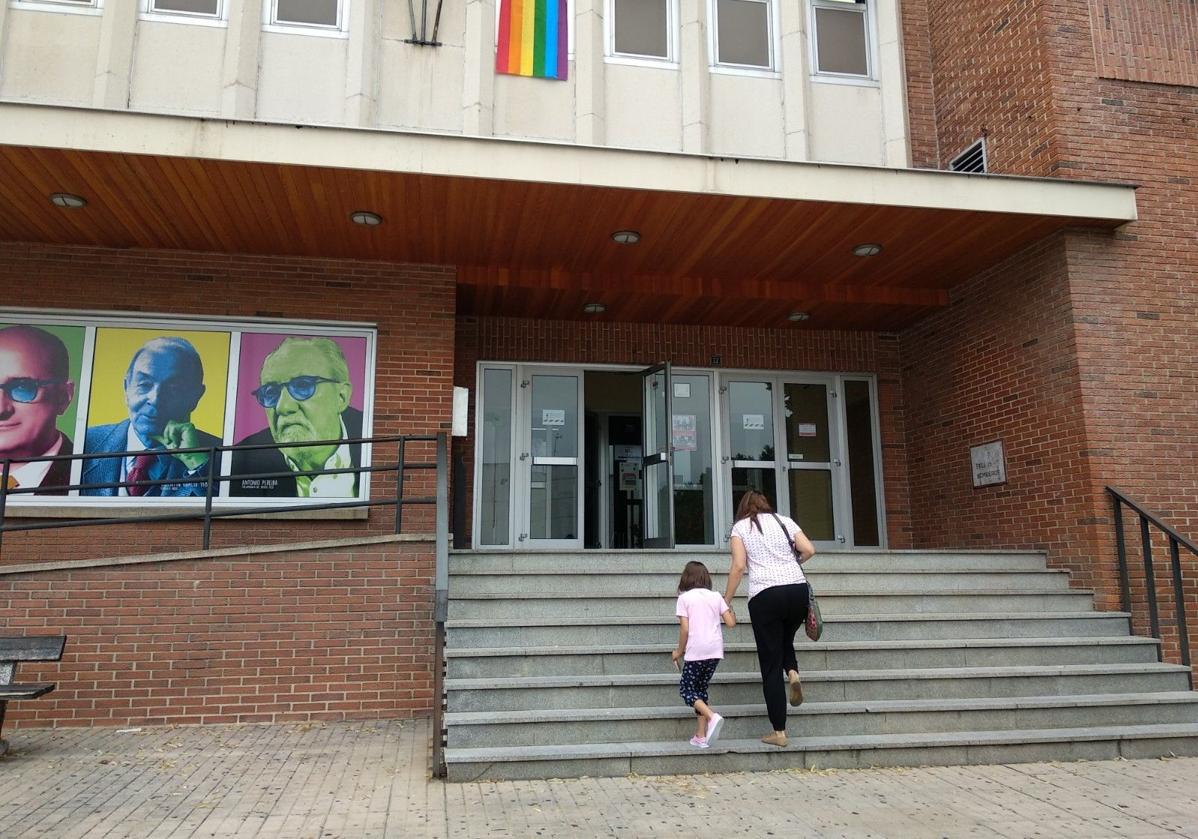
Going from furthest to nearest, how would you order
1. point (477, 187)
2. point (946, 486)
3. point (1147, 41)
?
point (946, 486) < point (1147, 41) < point (477, 187)

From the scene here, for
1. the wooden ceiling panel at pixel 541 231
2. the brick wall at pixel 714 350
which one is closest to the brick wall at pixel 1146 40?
the wooden ceiling panel at pixel 541 231

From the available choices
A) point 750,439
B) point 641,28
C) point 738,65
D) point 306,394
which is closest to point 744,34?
point 738,65

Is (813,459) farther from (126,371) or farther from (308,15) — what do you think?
(126,371)

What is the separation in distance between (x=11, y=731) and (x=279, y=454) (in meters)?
3.16

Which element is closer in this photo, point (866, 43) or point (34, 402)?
point (34, 402)

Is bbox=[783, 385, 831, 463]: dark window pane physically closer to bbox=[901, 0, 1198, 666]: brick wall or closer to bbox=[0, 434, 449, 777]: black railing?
bbox=[901, 0, 1198, 666]: brick wall

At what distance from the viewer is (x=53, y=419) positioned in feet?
27.7

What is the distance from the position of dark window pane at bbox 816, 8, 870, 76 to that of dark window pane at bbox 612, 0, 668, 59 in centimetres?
173

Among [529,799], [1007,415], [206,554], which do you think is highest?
[1007,415]

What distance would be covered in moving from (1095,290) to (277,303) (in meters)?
7.58

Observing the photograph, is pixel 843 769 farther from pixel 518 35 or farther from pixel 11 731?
pixel 518 35

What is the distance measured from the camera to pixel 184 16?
8375 millimetres

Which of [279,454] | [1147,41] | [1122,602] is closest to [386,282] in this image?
[279,454]

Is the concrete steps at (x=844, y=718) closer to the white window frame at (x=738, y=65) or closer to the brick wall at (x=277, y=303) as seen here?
the brick wall at (x=277, y=303)
